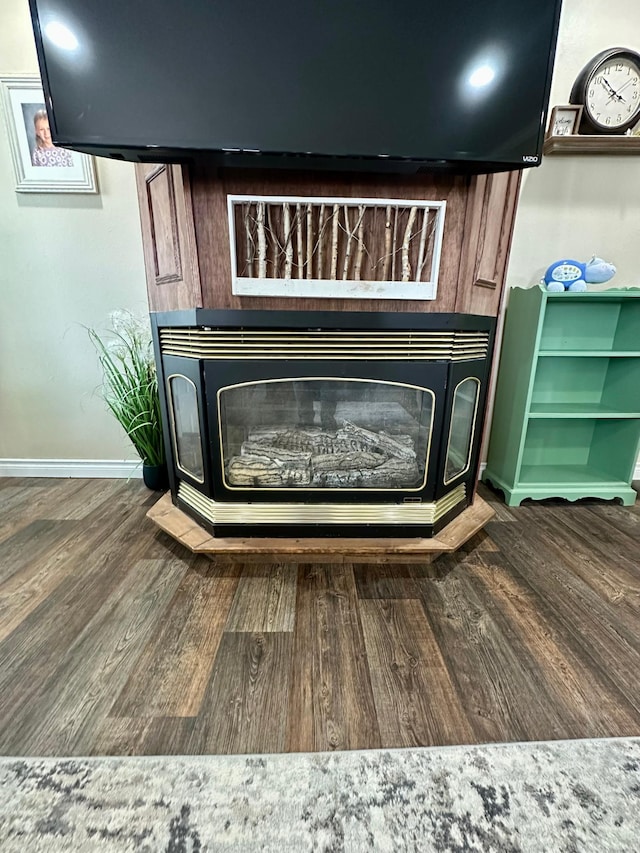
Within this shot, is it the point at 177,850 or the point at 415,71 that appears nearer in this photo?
the point at 177,850

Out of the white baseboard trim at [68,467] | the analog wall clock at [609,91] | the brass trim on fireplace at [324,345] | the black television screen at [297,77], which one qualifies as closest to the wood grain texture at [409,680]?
the brass trim on fireplace at [324,345]

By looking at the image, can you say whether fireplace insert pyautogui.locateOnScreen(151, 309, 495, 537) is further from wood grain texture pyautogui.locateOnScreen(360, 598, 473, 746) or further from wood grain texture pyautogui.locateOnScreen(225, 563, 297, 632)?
wood grain texture pyautogui.locateOnScreen(360, 598, 473, 746)

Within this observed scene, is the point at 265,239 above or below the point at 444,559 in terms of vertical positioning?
above

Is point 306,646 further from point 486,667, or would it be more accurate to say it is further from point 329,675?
point 486,667

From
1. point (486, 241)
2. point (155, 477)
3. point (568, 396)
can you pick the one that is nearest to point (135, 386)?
point (155, 477)

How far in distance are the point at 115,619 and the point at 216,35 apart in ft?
5.75

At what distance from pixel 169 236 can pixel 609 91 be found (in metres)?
2.03

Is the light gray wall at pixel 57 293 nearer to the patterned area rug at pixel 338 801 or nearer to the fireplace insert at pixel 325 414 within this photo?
the fireplace insert at pixel 325 414

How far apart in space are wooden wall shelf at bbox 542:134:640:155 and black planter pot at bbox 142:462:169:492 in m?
2.38

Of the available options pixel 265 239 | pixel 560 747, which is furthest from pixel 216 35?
pixel 560 747

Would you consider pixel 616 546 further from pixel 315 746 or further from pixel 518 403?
pixel 315 746

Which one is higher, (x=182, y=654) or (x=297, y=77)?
(x=297, y=77)

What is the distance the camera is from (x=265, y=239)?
134 cm

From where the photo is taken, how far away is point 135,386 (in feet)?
6.28
